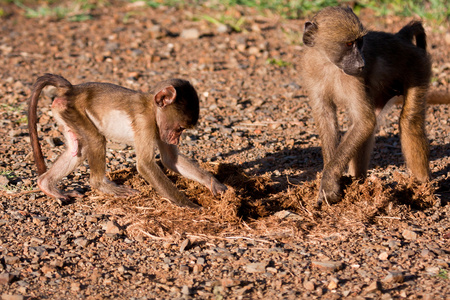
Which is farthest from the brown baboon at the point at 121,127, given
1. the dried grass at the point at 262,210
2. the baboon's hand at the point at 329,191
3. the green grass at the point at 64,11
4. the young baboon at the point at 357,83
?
the green grass at the point at 64,11

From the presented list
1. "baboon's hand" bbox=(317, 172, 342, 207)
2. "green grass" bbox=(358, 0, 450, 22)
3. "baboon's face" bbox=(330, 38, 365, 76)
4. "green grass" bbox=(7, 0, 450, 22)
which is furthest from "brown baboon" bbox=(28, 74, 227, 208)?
"green grass" bbox=(358, 0, 450, 22)

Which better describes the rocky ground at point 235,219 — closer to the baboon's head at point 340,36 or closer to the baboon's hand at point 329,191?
the baboon's hand at point 329,191

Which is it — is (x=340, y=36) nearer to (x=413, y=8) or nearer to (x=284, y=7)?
(x=284, y=7)

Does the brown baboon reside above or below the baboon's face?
below

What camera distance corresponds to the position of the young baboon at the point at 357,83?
5.09m

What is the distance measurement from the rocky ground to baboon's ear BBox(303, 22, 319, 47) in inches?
46.0

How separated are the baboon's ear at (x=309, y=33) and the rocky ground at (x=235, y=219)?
1.17 meters

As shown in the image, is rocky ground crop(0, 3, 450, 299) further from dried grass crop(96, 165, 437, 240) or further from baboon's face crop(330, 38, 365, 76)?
baboon's face crop(330, 38, 365, 76)

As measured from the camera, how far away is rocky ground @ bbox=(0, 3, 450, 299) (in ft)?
13.3

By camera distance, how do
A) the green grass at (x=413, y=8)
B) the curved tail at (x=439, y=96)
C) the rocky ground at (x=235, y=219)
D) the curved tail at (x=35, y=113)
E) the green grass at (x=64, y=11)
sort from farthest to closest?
1. the green grass at (x=64, y=11)
2. the green grass at (x=413, y=8)
3. the curved tail at (x=439, y=96)
4. the curved tail at (x=35, y=113)
5. the rocky ground at (x=235, y=219)

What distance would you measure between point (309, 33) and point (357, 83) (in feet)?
1.90

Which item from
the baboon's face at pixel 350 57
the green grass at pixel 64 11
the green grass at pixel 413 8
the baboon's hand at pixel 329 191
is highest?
the baboon's face at pixel 350 57

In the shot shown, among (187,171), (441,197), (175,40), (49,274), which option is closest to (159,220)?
(187,171)

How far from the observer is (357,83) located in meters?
5.19
